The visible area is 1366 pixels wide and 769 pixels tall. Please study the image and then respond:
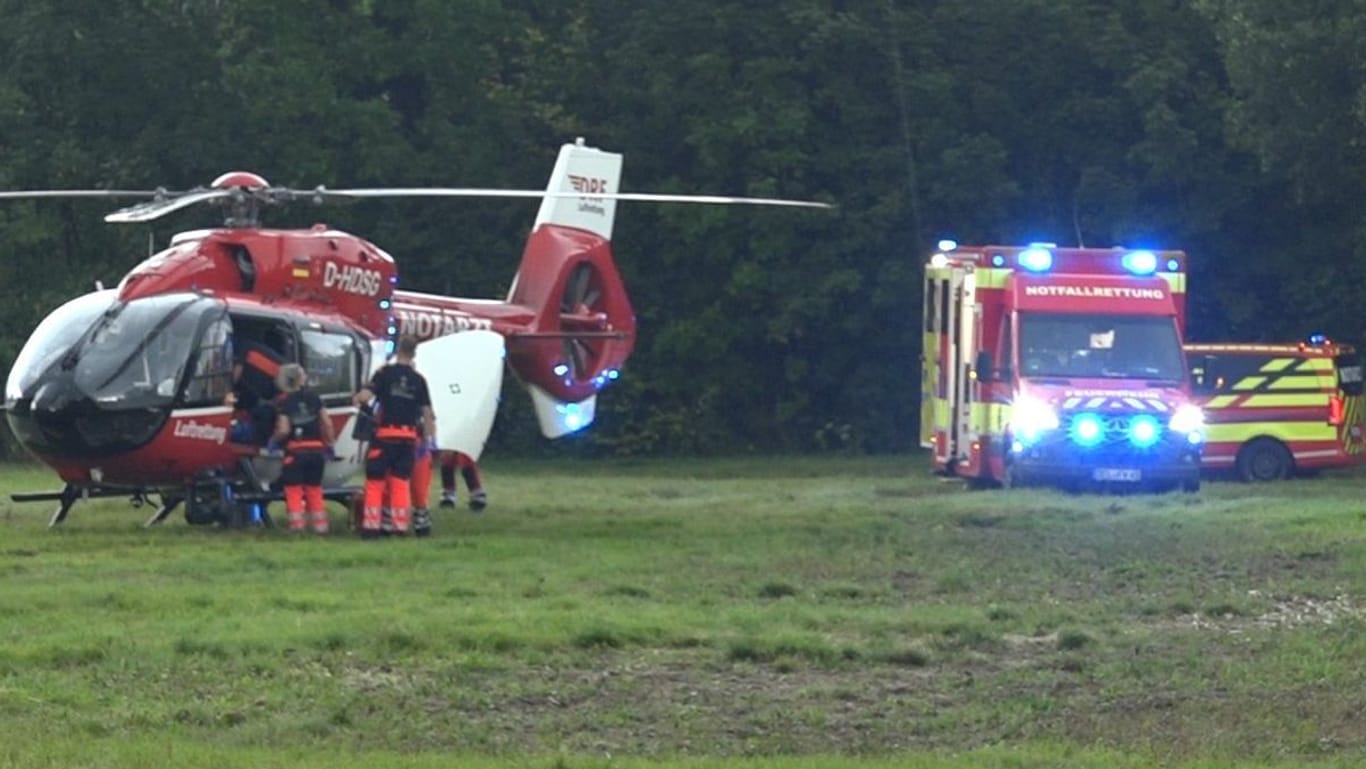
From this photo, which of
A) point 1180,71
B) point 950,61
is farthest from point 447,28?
point 1180,71

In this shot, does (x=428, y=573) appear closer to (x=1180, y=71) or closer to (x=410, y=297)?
(x=410, y=297)

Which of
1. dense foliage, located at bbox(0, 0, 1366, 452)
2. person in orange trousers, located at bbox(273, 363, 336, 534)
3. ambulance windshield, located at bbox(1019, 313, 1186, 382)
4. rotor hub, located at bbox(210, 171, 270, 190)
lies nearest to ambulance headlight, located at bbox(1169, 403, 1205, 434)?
ambulance windshield, located at bbox(1019, 313, 1186, 382)

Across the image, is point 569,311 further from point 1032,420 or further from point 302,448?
point 302,448

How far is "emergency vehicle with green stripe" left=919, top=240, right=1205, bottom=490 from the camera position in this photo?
85.4 feet

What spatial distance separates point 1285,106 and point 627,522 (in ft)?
63.9

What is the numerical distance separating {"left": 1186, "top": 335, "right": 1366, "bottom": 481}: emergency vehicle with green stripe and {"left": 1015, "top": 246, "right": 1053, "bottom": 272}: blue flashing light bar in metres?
7.11

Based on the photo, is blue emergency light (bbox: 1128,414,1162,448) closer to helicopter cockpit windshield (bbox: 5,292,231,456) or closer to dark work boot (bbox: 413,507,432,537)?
dark work boot (bbox: 413,507,432,537)

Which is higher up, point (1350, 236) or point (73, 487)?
point (1350, 236)

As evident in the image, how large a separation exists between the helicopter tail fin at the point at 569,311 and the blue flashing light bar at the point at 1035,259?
4.32m

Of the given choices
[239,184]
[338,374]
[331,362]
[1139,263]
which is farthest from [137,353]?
[1139,263]

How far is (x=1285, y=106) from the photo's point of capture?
38.6 metres

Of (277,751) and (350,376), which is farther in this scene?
(350,376)

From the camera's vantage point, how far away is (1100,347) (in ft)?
88.2

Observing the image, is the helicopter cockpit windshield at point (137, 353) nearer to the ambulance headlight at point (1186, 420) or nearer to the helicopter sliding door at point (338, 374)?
the helicopter sliding door at point (338, 374)
